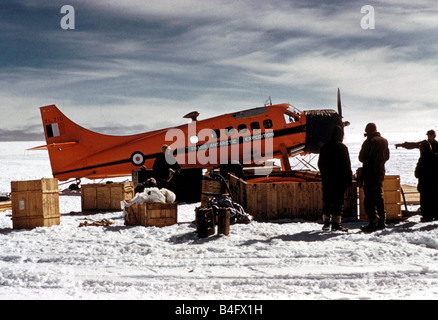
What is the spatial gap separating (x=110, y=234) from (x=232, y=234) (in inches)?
86.6

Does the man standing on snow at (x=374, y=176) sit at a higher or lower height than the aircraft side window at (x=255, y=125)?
lower

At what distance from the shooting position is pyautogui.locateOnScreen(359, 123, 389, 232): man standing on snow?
757 centimetres

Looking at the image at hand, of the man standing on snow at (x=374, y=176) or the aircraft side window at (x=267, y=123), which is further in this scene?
the aircraft side window at (x=267, y=123)

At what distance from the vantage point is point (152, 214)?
8195 mm

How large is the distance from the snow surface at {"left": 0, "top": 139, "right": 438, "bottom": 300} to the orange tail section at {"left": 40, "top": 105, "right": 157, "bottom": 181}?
29.7 ft

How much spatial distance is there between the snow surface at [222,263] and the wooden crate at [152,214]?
1.29 feet

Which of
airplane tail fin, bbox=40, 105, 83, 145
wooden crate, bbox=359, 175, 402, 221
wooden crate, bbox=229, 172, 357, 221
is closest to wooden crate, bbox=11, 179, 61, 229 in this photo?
wooden crate, bbox=229, 172, 357, 221

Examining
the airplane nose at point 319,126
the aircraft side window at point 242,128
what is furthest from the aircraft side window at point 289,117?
the aircraft side window at point 242,128

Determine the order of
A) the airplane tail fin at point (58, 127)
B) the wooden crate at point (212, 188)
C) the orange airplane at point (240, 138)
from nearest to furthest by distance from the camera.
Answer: the wooden crate at point (212, 188)
the orange airplane at point (240, 138)
the airplane tail fin at point (58, 127)

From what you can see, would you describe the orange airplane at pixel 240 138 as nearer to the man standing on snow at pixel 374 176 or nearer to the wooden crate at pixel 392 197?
the wooden crate at pixel 392 197

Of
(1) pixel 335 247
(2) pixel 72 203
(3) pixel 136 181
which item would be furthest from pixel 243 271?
(2) pixel 72 203

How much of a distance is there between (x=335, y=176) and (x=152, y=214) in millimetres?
3595

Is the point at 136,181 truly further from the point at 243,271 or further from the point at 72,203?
the point at 243,271

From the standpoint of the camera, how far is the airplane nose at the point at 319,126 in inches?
609
